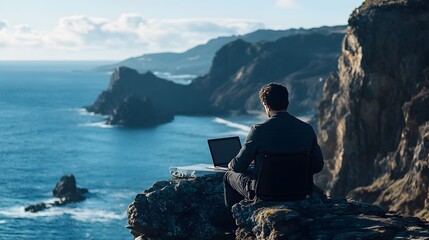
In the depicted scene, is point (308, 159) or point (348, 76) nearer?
point (308, 159)

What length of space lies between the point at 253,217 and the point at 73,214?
7947 cm

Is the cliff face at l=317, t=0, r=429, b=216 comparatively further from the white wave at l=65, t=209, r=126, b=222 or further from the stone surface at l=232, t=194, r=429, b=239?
the stone surface at l=232, t=194, r=429, b=239

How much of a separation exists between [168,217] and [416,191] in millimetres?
46385

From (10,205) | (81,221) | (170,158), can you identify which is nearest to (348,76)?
(81,221)

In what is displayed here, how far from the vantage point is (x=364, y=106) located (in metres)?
73.8

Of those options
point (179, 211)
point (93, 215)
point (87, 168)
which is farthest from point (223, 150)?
point (87, 168)

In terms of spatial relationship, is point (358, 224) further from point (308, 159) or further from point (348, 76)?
point (348, 76)

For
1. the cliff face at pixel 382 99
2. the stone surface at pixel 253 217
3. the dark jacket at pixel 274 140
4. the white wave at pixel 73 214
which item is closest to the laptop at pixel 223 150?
the stone surface at pixel 253 217

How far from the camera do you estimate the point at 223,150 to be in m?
18.0

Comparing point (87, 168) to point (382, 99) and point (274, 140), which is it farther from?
point (274, 140)

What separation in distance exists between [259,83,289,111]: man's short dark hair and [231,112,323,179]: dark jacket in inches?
6.4

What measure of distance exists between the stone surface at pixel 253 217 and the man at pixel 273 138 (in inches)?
26.0

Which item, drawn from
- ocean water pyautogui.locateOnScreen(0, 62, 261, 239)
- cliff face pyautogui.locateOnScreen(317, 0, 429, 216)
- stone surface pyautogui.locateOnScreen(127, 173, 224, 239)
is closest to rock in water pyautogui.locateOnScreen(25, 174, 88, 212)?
ocean water pyautogui.locateOnScreen(0, 62, 261, 239)

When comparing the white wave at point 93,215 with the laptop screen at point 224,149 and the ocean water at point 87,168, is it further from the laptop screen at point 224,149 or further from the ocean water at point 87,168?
the laptop screen at point 224,149
